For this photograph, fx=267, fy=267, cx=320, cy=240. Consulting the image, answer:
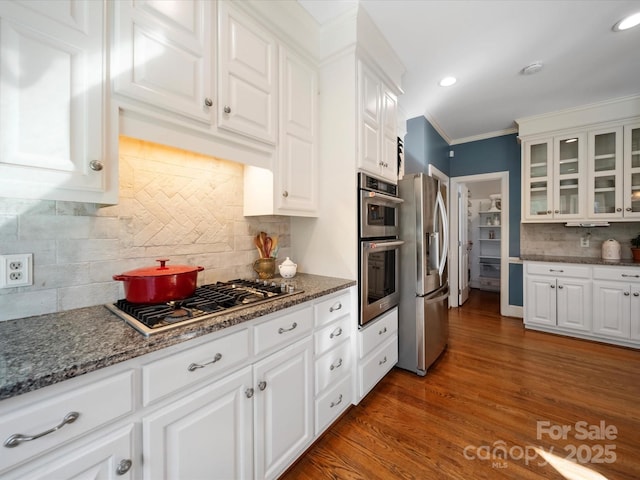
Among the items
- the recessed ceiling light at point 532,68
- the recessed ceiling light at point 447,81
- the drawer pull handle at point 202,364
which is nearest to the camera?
the drawer pull handle at point 202,364

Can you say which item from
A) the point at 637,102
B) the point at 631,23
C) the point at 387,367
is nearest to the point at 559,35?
the point at 631,23

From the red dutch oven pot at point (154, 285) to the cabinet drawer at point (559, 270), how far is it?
152 inches

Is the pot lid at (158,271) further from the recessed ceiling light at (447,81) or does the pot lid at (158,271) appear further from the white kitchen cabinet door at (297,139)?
the recessed ceiling light at (447,81)

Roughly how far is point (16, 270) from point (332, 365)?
1500 millimetres

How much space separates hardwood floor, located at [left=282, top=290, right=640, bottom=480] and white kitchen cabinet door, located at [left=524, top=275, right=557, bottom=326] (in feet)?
1.79

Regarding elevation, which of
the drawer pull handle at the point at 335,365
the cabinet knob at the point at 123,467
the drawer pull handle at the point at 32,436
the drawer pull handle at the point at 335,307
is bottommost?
the drawer pull handle at the point at 335,365

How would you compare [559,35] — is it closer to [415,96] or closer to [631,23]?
[631,23]

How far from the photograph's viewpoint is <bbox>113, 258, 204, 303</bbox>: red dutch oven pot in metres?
1.10

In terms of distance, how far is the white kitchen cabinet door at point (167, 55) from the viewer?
1000 millimetres

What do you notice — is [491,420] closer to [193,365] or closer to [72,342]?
[193,365]

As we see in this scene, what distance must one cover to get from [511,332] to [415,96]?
300 cm

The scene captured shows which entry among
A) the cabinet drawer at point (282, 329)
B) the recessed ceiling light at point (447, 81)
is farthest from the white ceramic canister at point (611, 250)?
the cabinet drawer at point (282, 329)

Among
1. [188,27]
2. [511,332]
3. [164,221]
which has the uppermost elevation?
[188,27]

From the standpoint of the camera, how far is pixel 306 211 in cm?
184
